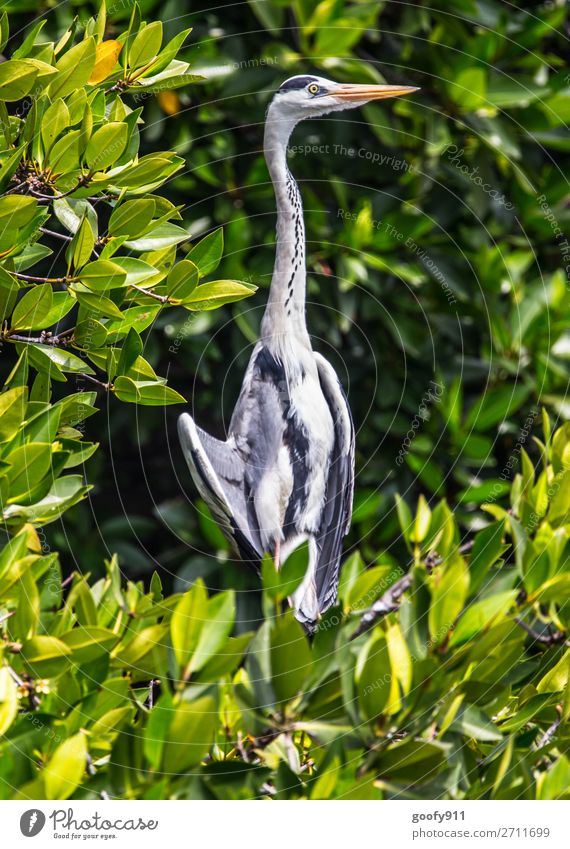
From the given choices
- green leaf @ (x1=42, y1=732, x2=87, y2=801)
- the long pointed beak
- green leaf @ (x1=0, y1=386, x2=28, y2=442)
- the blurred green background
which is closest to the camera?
green leaf @ (x1=42, y1=732, x2=87, y2=801)

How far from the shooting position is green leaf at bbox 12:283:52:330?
0.65 meters

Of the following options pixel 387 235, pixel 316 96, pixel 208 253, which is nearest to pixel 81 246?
pixel 208 253

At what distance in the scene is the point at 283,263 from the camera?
69 cm

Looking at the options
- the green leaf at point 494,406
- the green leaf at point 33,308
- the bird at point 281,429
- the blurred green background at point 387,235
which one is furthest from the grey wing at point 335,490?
the green leaf at point 494,406

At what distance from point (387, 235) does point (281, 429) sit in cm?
72

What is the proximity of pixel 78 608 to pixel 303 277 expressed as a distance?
0.30 metres

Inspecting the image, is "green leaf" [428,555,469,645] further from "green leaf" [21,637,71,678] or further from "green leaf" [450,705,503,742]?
"green leaf" [21,637,71,678]

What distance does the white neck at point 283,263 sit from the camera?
0.69 m

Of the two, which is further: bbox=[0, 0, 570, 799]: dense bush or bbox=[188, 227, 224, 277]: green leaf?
bbox=[188, 227, 224, 277]: green leaf

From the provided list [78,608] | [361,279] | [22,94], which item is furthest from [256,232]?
[78,608]

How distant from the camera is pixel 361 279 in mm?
1369

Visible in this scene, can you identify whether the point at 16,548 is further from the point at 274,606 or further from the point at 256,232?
the point at 256,232

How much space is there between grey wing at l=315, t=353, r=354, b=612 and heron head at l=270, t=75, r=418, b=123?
0.19m
